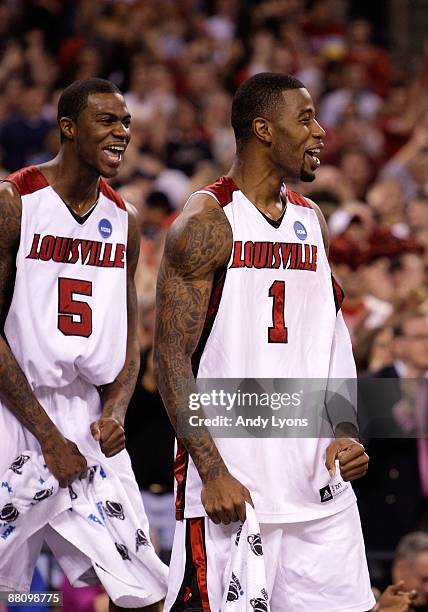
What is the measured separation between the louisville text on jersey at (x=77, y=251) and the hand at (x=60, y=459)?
608 mm

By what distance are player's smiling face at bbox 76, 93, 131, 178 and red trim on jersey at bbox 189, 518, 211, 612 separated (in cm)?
126

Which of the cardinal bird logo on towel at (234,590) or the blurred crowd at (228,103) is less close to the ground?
the blurred crowd at (228,103)

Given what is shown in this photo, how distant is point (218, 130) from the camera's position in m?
10.7

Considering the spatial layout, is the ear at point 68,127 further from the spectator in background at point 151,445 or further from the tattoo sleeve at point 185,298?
the spectator in background at point 151,445

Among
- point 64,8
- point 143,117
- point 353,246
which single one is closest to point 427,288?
point 353,246

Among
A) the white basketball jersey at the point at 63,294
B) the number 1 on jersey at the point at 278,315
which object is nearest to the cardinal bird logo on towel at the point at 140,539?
the white basketball jersey at the point at 63,294

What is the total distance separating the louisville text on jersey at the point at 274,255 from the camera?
4.25m

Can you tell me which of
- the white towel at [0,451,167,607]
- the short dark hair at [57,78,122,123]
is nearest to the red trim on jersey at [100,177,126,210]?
the short dark hair at [57,78,122,123]

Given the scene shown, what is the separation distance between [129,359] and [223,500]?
0.92 metres

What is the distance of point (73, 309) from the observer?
455cm

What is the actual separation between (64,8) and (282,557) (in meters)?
9.26

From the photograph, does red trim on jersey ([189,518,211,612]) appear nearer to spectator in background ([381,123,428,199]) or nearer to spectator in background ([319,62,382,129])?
spectator in background ([381,123,428,199])

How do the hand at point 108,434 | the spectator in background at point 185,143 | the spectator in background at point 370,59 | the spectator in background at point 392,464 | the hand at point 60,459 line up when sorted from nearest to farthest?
the hand at point 60,459 → the hand at point 108,434 → the spectator in background at point 392,464 → the spectator in background at point 185,143 → the spectator in background at point 370,59

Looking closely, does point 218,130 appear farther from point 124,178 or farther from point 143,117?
point 124,178
